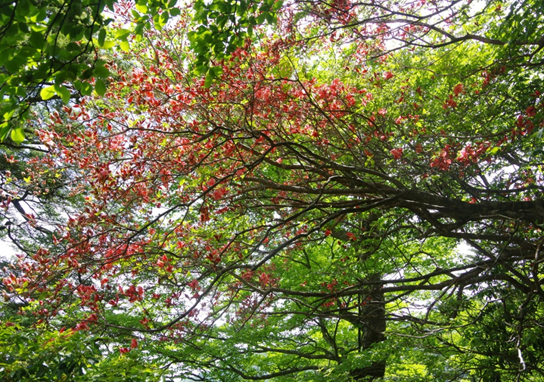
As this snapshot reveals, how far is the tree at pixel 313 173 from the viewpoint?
4.63 meters

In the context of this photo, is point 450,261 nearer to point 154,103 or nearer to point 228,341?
point 228,341

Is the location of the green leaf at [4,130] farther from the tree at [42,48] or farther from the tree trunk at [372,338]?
the tree trunk at [372,338]

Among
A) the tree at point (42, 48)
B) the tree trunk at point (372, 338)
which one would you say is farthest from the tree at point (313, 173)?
the tree at point (42, 48)

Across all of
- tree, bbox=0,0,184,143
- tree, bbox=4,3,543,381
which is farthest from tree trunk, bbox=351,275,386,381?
tree, bbox=0,0,184,143

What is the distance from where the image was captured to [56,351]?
380 centimetres

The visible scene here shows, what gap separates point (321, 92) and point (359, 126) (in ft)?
2.36

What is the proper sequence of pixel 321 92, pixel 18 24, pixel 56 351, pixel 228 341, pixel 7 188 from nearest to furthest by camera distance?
pixel 18 24 < pixel 56 351 < pixel 321 92 < pixel 228 341 < pixel 7 188

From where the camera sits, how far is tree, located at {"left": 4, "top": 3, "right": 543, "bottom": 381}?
4629 mm

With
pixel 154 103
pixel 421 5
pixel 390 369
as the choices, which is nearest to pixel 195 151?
pixel 154 103

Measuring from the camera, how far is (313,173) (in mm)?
5781

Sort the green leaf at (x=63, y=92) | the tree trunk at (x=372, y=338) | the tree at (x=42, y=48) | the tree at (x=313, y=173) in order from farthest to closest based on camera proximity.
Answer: the tree trunk at (x=372, y=338) → the tree at (x=313, y=173) → the green leaf at (x=63, y=92) → the tree at (x=42, y=48)

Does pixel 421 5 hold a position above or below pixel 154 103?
above

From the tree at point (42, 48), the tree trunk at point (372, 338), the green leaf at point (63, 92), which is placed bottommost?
the tree trunk at point (372, 338)

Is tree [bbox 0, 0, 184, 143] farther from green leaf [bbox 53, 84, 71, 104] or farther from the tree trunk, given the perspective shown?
the tree trunk
